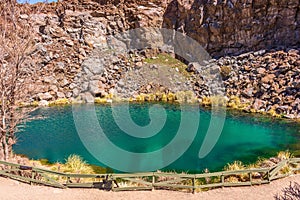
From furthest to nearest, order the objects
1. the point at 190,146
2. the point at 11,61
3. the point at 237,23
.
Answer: the point at 237,23 < the point at 190,146 < the point at 11,61

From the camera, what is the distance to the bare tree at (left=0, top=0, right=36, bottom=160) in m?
14.3

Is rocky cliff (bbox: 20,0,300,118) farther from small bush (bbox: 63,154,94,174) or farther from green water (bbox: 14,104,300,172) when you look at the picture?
small bush (bbox: 63,154,94,174)

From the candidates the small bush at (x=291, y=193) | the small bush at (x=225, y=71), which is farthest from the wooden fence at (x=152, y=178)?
the small bush at (x=225, y=71)

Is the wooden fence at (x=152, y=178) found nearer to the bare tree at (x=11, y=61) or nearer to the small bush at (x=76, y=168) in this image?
the small bush at (x=76, y=168)

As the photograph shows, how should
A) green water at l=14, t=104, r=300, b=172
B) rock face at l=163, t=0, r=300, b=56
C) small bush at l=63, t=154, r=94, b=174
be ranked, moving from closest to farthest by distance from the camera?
small bush at l=63, t=154, r=94, b=174
green water at l=14, t=104, r=300, b=172
rock face at l=163, t=0, r=300, b=56

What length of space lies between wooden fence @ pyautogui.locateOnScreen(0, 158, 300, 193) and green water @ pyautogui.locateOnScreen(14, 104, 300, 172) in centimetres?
449

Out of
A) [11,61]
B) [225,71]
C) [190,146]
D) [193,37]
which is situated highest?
[193,37]

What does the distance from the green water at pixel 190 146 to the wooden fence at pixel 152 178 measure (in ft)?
14.7

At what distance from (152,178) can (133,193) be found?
1.21m

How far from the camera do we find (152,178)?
41.4 feet

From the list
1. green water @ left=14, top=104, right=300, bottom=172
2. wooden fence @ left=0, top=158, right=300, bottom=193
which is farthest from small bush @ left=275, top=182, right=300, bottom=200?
green water @ left=14, top=104, right=300, bottom=172

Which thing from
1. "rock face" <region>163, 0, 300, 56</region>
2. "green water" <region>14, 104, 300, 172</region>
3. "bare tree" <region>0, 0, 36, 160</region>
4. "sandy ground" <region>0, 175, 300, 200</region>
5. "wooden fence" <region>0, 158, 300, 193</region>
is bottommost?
"sandy ground" <region>0, 175, 300, 200</region>

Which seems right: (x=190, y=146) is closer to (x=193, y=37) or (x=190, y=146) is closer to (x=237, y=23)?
(x=237, y=23)

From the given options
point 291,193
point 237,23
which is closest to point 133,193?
point 291,193
